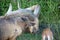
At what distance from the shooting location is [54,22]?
468 cm

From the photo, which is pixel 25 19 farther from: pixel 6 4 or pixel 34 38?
pixel 6 4

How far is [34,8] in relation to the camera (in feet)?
10.9

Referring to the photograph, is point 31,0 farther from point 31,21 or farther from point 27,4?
point 31,21

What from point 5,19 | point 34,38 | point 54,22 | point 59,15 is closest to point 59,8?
point 59,15

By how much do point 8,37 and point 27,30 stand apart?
0.28 metres

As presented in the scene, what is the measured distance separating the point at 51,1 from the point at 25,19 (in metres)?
2.04

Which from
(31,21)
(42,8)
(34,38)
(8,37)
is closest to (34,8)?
(31,21)

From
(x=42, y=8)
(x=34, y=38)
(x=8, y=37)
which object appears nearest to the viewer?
(x=8, y=37)

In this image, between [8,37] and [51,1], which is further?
[51,1]

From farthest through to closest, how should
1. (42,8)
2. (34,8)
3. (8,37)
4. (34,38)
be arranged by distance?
1. (42,8)
2. (34,38)
3. (34,8)
4. (8,37)

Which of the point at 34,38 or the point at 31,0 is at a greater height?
the point at 31,0

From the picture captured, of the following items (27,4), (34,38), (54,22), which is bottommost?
(34,38)

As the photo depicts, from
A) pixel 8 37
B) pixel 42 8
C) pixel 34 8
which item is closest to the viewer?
pixel 8 37

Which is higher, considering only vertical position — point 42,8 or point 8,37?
point 42,8
